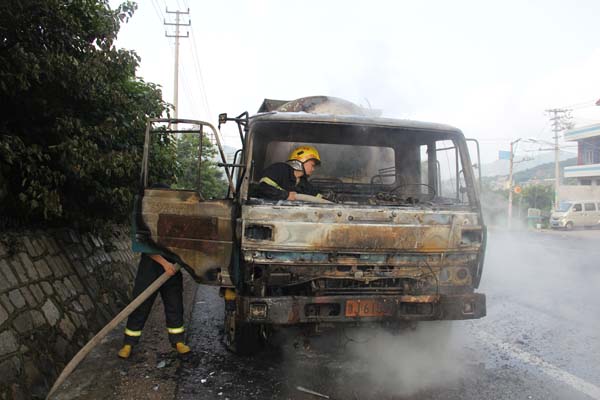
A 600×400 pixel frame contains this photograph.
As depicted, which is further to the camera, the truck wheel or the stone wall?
the truck wheel

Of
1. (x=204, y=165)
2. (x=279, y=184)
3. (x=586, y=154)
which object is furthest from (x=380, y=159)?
(x=586, y=154)

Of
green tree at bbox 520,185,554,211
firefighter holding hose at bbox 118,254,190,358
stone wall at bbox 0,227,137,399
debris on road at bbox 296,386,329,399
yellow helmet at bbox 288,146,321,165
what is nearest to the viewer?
stone wall at bbox 0,227,137,399

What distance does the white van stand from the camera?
27328 mm

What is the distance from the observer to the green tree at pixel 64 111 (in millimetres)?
3822

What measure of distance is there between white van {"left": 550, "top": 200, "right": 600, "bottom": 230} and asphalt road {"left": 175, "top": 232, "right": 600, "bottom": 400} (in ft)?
77.0

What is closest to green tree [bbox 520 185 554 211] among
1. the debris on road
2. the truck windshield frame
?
the truck windshield frame

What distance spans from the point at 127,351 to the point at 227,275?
1406mm

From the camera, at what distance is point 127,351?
4.43 m

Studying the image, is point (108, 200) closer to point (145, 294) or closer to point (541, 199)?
point (145, 294)

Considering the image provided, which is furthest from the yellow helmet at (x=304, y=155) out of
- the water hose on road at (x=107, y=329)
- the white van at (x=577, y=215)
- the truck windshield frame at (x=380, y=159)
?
the white van at (x=577, y=215)

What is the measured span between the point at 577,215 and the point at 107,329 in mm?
29223

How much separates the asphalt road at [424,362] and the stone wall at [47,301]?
1013 mm

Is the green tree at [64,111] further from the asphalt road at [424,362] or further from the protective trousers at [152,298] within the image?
the asphalt road at [424,362]

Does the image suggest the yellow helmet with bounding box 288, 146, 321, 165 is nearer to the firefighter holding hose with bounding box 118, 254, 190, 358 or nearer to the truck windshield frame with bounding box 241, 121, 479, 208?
the truck windshield frame with bounding box 241, 121, 479, 208
